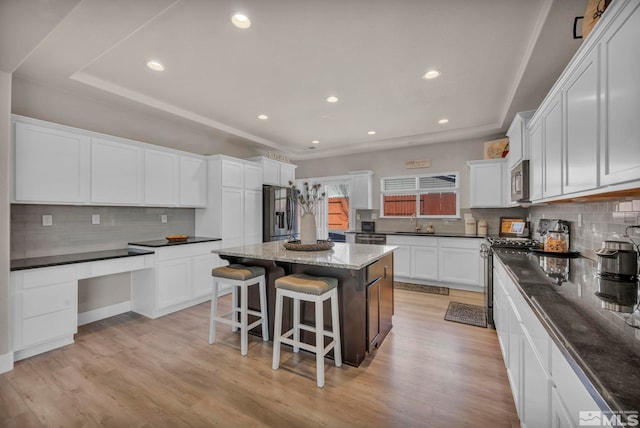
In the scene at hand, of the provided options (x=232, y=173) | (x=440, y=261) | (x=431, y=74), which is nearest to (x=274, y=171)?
(x=232, y=173)

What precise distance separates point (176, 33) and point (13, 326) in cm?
289

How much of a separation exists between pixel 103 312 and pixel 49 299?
38.2 inches

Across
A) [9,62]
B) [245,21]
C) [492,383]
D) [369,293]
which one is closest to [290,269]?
[369,293]

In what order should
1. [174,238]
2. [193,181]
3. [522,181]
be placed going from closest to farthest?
1. [522,181]
2. [174,238]
3. [193,181]

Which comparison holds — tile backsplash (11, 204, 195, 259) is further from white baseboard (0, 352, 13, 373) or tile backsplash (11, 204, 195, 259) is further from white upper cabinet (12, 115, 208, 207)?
white baseboard (0, 352, 13, 373)

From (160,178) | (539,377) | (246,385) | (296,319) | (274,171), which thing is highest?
(274,171)

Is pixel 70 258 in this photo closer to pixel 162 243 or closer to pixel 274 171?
pixel 162 243

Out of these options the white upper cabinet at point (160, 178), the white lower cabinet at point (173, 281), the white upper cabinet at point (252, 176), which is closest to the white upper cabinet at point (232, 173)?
the white upper cabinet at point (252, 176)

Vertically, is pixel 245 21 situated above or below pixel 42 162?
above

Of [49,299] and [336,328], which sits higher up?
[49,299]

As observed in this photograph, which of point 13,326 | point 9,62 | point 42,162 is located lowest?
point 13,326

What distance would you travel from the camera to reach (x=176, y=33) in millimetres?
2277

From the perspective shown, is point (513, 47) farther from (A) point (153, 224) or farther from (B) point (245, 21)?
(A) point (153, 224)

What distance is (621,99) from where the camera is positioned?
1226 mm
